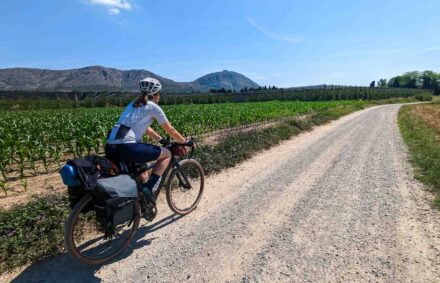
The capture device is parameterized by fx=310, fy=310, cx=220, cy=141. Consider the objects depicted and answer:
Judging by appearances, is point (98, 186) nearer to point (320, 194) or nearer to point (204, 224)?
point (204, 224)

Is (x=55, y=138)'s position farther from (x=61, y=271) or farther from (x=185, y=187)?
(x=61, y=271)

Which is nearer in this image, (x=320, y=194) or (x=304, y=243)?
(x=304, y=243)

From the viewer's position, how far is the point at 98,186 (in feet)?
12.1

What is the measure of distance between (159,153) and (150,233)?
4.23 ft

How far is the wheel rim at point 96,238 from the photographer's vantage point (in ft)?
13.3

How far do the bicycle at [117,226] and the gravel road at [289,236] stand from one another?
0.18 m

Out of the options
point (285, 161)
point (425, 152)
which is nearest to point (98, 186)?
point (285, 161)

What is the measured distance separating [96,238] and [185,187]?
172 centimetres

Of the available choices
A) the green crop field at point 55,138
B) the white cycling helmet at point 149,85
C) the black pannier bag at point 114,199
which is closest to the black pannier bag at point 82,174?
the black pannier bag at point 114,199

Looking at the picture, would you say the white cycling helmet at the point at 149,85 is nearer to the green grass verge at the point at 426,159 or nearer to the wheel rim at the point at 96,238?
the wheel rim at the point at 96,238

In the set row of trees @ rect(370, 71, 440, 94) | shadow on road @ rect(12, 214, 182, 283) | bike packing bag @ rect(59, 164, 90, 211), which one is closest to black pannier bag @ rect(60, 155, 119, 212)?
bike packing bag @ rect(59, 164, 90, 211)

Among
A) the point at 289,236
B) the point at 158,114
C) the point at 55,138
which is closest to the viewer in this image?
the point at 158,114

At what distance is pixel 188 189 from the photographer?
227 inches

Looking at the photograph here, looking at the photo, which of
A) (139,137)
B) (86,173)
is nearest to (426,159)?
(139,137)
